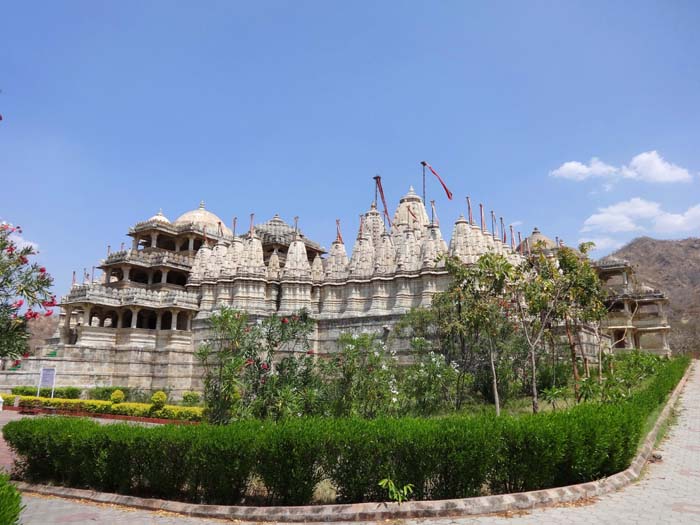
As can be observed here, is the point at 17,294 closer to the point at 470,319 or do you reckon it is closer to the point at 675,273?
the point at 470,319

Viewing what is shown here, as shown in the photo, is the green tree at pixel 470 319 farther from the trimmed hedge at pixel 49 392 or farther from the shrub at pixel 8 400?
the shrub at pixel 8 400

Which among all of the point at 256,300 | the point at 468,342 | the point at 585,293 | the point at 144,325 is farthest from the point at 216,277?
the point at 585,293

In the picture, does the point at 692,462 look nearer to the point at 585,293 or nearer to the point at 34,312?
the point at 585,293

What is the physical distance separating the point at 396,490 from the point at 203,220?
4672cm

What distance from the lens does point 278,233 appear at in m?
49.6

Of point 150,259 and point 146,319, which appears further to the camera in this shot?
point 150,259

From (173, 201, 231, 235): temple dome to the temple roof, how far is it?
4565 millimetres

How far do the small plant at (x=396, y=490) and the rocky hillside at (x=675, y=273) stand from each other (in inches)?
2263

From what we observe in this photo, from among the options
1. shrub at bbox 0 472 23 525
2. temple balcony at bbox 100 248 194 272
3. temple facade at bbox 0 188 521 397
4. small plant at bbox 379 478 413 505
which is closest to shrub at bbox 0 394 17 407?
temple facade at bbox 0 188 521 397

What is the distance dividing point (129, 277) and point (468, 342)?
33862mm

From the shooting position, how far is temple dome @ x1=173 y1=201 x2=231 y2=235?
50.8 m

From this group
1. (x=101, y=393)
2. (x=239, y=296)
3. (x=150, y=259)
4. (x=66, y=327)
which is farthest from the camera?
(x=150, y=259)

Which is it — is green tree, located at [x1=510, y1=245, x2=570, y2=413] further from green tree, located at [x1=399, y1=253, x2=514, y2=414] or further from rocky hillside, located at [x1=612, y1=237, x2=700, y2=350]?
rocky hillside, located at [x1=612, y1=237, x2=700, y2=350]

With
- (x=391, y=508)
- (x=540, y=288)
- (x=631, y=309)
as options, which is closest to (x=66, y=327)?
(x=540, y=288)
